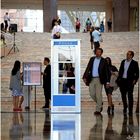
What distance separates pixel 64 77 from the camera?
50.6ft

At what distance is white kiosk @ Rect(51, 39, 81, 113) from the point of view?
1512 cm

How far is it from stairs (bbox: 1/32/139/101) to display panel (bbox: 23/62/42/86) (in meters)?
3.35

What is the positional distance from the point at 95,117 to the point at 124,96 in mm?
1735

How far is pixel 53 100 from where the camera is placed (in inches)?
599

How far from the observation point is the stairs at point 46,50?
21.3 metres

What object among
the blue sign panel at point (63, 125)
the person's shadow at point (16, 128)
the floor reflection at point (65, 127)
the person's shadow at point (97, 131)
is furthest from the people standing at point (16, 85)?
the person's shadow at point (97, 131)

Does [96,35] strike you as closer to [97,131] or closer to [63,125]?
[63,125]

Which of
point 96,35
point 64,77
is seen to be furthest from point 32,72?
point 96,35

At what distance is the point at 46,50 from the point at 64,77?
47.5 feet

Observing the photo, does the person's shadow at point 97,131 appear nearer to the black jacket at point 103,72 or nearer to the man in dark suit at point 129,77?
the black jacket at point 103,72

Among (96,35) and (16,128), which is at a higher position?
(96,35)

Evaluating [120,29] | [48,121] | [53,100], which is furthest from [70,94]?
[120,29]

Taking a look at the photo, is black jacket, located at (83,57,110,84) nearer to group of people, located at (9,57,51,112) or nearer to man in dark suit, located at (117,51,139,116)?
man in dark suit, located at (117,51,139,116)

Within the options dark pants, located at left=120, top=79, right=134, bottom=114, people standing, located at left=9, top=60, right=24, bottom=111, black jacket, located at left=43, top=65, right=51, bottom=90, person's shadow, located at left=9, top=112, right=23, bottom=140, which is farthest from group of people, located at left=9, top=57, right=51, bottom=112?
dark pants, located at left=120, top=79, right=134, bottom=114
